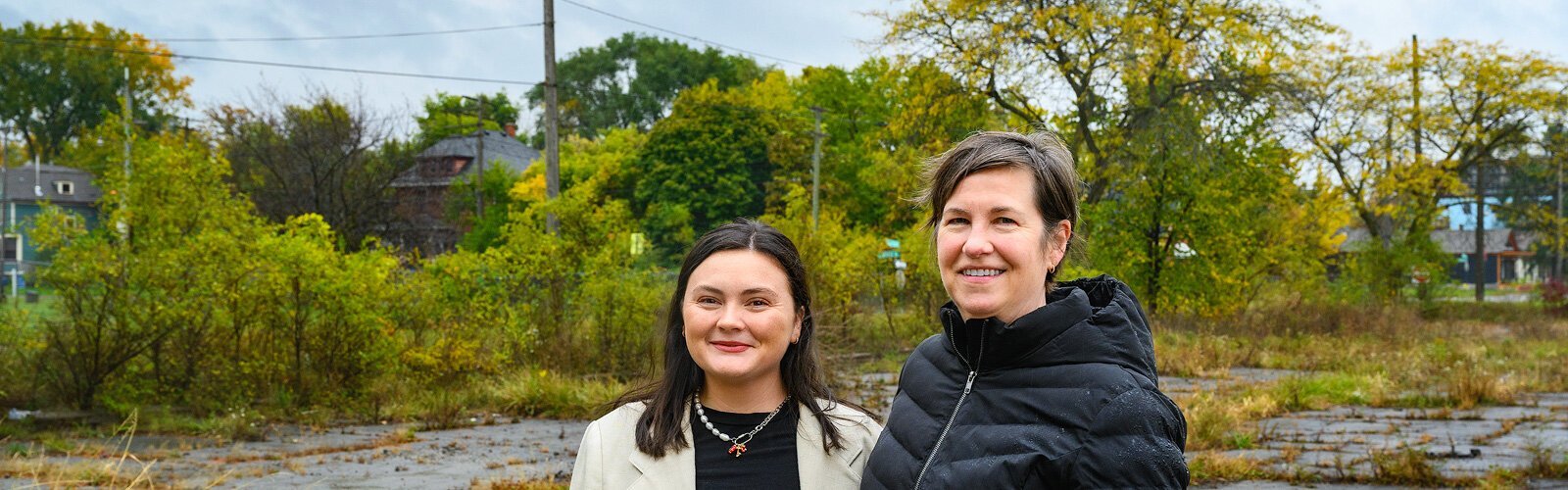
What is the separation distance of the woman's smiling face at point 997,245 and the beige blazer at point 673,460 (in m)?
0.54

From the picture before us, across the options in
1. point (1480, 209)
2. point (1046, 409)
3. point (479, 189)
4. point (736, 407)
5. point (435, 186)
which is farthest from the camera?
point (435, 186)

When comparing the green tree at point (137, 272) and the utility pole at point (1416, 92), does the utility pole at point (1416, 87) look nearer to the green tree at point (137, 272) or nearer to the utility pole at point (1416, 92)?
the utility pole at point (1416, 92)

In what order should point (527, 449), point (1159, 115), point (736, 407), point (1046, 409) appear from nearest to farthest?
point (1046, 409) < point (736, 407) < point (527, 449) < point (1159, 115)

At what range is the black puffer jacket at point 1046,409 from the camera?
7.23 ft

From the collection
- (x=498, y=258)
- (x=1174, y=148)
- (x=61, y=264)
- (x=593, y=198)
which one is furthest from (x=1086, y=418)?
A: (x=1174, y=148)

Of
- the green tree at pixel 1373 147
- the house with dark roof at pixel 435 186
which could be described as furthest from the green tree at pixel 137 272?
the green tree at pixel 1373 147

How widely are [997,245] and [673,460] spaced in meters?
0.89

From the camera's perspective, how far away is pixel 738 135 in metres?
48.4

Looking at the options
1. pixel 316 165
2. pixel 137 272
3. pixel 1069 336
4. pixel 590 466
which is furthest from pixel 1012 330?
pixel 316 165

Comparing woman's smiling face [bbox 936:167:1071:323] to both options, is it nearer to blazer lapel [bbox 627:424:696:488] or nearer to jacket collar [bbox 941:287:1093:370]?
jacket collar [bbox 941:287:1093:370]

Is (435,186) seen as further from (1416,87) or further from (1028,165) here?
(1028,165)

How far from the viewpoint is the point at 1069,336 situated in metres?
2.37

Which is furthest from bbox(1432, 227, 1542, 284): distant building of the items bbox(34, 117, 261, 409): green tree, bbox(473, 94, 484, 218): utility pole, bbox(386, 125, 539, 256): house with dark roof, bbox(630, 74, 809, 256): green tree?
bbox(34, 117, 261, 409): green tree

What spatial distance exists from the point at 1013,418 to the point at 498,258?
1274 centimetres
